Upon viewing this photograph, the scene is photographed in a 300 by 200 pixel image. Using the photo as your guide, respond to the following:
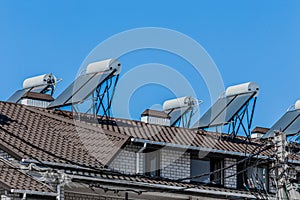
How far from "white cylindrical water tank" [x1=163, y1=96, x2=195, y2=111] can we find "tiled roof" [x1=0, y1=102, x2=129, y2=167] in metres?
7.96

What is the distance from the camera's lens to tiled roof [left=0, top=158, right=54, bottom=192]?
94.3 feet

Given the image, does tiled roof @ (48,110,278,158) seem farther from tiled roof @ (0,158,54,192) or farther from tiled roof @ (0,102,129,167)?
tiled roof @ (0,158,54,192)

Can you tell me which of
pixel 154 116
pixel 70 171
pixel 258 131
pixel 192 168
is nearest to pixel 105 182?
pixel 70 171

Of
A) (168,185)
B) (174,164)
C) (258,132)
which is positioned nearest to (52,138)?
(168,185)

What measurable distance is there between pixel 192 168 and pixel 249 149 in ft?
10.3

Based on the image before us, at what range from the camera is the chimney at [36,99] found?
3947 centimetres

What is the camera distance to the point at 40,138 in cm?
3372

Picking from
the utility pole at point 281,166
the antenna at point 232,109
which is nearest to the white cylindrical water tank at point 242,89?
the antenna at point 232,109

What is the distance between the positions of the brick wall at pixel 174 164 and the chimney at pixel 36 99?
6.41m

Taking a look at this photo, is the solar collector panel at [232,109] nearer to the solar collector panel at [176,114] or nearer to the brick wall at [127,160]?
the solar collector panel at [176,114]

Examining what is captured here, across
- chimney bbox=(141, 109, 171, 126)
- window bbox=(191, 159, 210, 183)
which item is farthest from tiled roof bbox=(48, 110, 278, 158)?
chimney bbox=(141, 109, 171, 126)

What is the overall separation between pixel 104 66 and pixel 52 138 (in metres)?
6.01

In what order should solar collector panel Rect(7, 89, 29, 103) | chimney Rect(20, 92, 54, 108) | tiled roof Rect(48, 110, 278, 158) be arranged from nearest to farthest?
1. tiled roof Rect(48, 110, 278, 158)
2. chimney Rect(20, 92, 54, 108)
3. solar collector panel Rect(7, 89, 29, 103)

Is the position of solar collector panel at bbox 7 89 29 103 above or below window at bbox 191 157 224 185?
above
